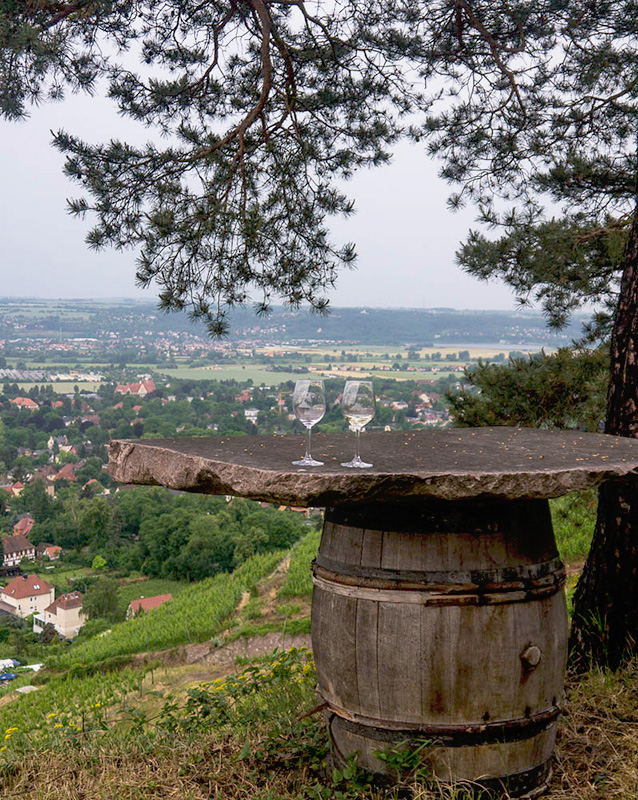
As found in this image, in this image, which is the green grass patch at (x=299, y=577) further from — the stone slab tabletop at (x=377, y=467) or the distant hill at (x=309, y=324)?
the stone slab tabletop at (x=377, y=467)

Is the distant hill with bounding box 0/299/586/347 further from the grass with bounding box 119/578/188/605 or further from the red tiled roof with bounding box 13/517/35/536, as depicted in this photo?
the red tiled roof with bounding box 13/517/35/536

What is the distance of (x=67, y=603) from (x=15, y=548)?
5984mm

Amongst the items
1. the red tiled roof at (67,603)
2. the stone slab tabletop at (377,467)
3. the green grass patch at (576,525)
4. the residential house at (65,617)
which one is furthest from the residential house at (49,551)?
the stone slab tabletop at (377,467)

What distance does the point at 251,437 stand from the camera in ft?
10.5

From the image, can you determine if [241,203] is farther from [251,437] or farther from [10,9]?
[251,437]

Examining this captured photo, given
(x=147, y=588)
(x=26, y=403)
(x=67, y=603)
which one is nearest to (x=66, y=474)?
(x=67, y=603)

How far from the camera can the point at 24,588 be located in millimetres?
26859

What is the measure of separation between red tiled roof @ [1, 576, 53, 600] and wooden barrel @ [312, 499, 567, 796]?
1045 inches

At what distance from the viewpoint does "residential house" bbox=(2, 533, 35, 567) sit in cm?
2984

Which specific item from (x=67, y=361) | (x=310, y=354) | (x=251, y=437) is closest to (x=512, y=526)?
(x=251, y=437)

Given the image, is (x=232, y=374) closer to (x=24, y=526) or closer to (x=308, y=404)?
(x=24, y=526)

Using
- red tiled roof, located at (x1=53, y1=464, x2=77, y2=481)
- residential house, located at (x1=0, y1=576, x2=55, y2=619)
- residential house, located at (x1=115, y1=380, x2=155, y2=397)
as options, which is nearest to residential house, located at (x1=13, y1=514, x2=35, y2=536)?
red tiled roof, located at (x1=53, y1=464, x2=77, y2=481)

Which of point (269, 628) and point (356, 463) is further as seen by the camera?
point (269, 628)

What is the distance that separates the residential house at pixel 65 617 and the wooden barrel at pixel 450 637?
2445 cm
